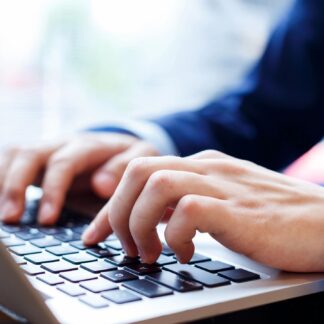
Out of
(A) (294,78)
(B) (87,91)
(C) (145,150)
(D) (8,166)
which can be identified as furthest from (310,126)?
(B) (87,91)

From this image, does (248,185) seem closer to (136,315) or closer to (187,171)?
(187,171)

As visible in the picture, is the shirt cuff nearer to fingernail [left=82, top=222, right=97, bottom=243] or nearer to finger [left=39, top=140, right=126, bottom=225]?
finger [left=39, top=140, right=126, bottom=225]

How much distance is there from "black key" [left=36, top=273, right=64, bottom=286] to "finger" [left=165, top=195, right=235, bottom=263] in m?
0.08

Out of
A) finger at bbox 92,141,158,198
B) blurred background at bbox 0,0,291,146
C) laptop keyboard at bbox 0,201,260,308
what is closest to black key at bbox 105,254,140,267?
laptop keyboard at bbox 0,201,260,308

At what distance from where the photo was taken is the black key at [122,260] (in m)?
0.47

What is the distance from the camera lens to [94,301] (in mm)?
377

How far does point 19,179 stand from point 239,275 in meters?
0.35

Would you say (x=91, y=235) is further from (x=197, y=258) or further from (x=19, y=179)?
(x=19, y=179)

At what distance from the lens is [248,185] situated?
499 millimetres

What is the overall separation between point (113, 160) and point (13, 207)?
0.13 meters

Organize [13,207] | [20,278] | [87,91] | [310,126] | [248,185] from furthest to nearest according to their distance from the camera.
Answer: [87,91] → [310,126] → [13,207] → [248,185] → [20,278]

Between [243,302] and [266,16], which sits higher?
[266,16]

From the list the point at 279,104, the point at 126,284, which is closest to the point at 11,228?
the point at 126,284

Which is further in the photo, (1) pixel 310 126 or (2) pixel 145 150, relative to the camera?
(1) pixel 310 126
